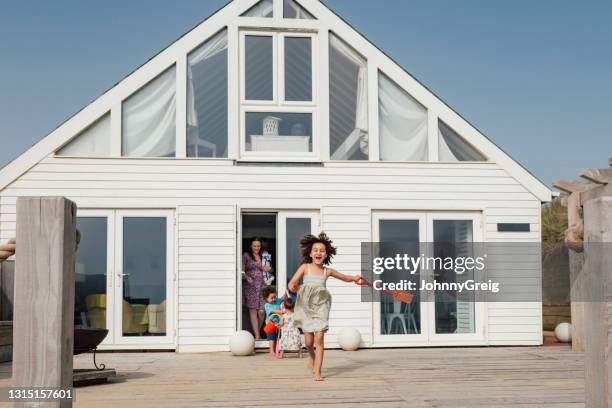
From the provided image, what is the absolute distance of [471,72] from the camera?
18562 mm

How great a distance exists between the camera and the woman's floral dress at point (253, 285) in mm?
12180

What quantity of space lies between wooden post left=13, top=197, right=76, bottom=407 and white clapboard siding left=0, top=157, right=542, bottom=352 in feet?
25.9

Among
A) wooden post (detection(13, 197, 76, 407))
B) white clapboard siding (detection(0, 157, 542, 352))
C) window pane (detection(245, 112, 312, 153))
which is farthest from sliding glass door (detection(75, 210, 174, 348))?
wooden post (detection(13, 197, 76, 407))

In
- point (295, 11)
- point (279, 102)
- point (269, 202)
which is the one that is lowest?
point (269, 202)

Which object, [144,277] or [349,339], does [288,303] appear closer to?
[349,339]

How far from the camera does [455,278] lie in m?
12.1

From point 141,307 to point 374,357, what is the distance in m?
3.53

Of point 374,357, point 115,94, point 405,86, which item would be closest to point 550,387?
point 374,357

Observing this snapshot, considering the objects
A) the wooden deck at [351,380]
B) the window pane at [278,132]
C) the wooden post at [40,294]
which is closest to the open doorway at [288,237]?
the window pane at [278,132]

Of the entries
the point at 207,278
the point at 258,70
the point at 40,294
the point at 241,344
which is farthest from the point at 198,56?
the point at 40,294

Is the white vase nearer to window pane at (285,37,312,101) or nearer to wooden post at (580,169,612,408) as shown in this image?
window pane at (285,37,312,101)

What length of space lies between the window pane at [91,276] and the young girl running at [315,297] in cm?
419

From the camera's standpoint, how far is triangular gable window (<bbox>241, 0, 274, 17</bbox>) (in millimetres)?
12078

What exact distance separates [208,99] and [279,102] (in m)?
1.08
